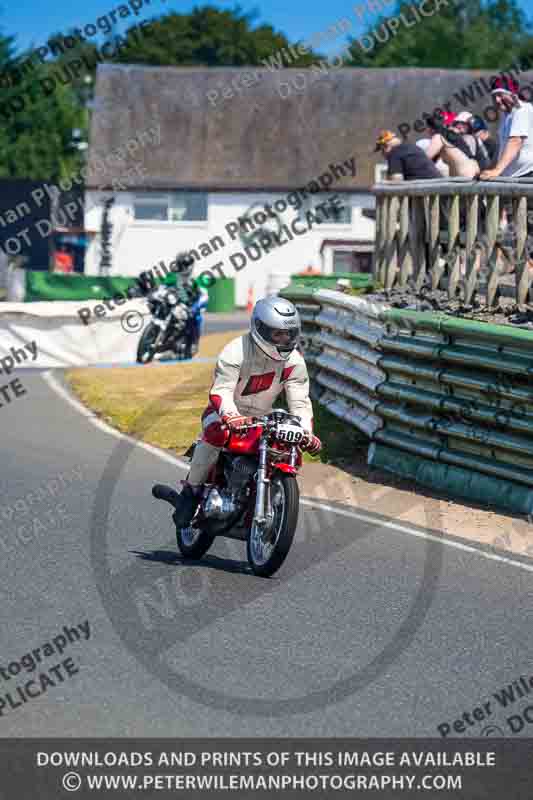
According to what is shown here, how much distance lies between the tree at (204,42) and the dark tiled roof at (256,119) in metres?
22.5

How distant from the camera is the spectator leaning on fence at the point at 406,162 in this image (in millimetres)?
Answer: 16016

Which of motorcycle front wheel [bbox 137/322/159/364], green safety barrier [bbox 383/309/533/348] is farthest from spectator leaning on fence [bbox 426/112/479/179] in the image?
motorcycle front wheel [bbox 137/322/159/364]

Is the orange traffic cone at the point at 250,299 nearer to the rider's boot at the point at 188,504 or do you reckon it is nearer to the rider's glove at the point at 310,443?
the rider's boot at the point at 188,504

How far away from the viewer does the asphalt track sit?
6270 mm

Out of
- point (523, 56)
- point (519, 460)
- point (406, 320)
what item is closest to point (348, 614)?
point (519, 460)

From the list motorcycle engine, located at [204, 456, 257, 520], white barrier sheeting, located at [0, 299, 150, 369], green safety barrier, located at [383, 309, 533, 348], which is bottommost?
white barrier sheeting, located at [0, 299, 150, 369]

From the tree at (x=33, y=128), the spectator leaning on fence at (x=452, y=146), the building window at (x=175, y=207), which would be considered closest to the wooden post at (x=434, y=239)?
the spectator leaning on fence at (x=452, y=146)

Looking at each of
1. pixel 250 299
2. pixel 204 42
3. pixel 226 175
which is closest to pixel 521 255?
pixel 250 299

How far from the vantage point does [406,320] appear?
44.8ft

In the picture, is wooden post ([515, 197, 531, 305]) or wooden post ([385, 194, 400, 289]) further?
wooden post ([385, 194, 400, 289])

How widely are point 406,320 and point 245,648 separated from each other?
6698 millimetres

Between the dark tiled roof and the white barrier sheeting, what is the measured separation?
33.1m

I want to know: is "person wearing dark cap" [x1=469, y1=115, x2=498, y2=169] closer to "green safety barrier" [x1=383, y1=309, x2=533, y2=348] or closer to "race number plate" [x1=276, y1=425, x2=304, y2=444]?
"green safety barrier" [x1=383, y1=309, x2=533, y2=348]

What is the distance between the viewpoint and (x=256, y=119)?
60.4 meters
